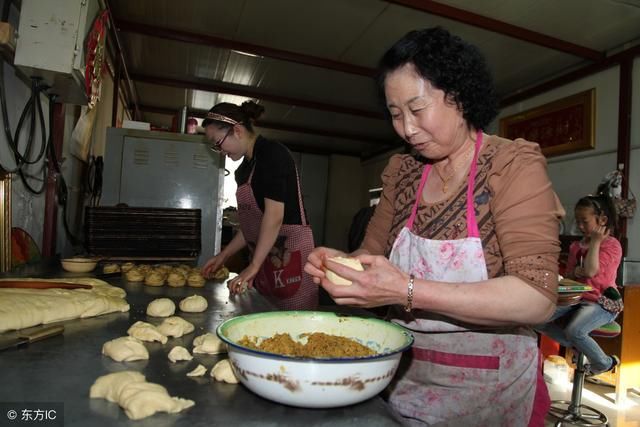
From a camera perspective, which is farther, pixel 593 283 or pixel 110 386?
pixel 593 283

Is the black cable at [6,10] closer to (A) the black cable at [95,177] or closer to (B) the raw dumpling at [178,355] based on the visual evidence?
(B) the raw dumpling at [178,355]

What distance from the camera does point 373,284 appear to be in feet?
3.31

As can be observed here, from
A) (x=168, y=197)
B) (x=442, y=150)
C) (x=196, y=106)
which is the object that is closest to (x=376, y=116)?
(x=196, y=106)

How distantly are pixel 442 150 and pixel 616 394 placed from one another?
12.7ft

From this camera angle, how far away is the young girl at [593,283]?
3328 mm

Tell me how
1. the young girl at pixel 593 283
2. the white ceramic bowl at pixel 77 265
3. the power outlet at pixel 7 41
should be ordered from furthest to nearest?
the young girl at pixel 593 283
the white ceramic bowl at pixel 77 265
the power outlet at pixel 7 41

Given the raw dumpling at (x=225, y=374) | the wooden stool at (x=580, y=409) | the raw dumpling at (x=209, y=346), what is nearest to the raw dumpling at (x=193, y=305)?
the raw dumpling at (x=209, y=346)

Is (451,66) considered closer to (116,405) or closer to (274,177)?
(116,405)

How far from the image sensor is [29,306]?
4.39ft

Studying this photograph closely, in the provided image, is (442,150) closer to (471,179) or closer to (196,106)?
(471,179)

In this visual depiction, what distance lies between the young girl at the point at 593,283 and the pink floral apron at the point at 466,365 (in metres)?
2.34

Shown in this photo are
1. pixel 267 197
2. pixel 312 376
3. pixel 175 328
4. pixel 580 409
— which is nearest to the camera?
pixel 312 376

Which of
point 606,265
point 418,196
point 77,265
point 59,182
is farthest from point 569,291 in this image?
point 59,182

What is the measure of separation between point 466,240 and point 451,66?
Result: 1.66 ft
